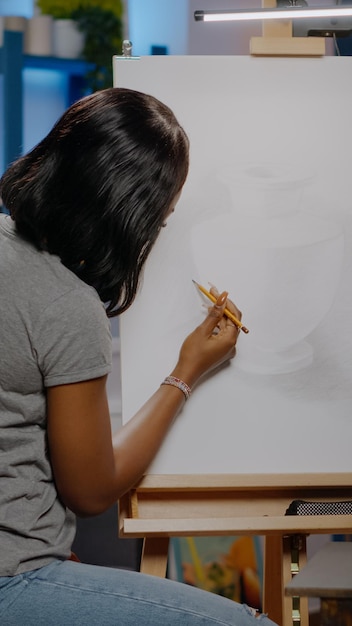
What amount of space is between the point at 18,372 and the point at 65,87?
6.88 feet

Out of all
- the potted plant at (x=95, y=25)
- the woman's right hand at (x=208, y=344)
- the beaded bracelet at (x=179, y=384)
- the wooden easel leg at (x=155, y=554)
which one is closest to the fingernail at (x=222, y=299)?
the woman's right hand at (x=208, y=344)

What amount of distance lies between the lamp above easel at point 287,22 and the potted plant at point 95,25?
3.98ft

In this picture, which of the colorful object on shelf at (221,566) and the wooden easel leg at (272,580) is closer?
the wooden easel leg at (272,580)

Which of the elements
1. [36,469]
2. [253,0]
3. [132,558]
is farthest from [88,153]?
[253,0]

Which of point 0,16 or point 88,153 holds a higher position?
point 0,16

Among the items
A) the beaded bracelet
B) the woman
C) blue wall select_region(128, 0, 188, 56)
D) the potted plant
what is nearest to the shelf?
the potted plant

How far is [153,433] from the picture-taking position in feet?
4.40

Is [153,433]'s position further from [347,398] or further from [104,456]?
[347,398]

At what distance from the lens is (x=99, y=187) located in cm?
107

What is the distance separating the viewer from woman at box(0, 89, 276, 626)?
99cm

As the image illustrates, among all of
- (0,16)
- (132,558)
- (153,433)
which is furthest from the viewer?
(0,16)

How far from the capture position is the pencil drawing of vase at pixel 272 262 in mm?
1513

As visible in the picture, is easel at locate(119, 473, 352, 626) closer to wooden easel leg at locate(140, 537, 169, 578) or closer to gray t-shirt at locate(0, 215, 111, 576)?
wooden easel leg at locate(140, 537, 169, 578)

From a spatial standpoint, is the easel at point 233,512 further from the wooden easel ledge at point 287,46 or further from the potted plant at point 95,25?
the potted plant at point 95,25
